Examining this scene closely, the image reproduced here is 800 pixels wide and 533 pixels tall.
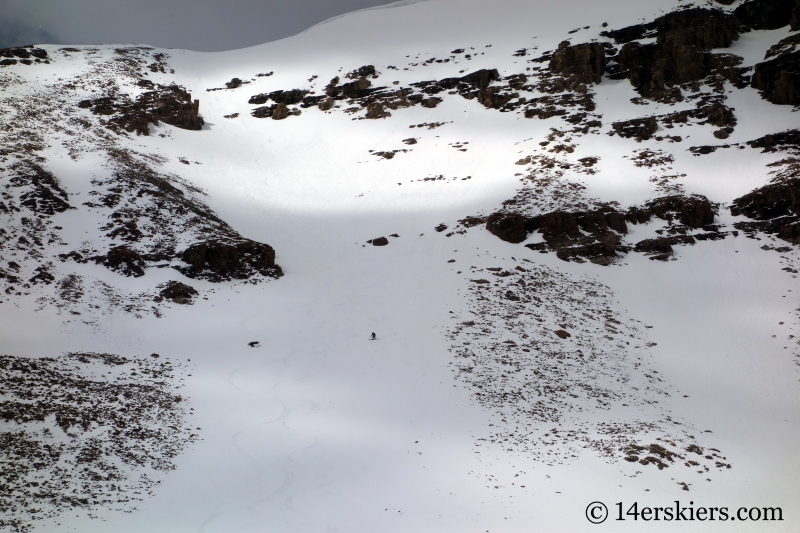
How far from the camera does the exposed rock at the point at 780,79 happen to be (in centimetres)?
3728

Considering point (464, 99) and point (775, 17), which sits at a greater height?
point (775, 17)

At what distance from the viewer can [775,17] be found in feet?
148

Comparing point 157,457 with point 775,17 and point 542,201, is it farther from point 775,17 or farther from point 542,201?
point 775,17

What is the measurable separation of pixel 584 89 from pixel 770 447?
37642 mm

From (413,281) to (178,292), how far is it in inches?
506

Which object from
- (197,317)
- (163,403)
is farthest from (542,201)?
(163,403)

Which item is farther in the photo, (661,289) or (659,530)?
(661,289)

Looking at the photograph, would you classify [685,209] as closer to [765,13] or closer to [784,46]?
[784,46]

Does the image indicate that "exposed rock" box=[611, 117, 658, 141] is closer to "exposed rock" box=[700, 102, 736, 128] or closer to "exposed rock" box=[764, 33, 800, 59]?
"exposed rock" box=[700, 102, 736, 128]

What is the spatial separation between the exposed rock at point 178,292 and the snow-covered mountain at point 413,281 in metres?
0.22

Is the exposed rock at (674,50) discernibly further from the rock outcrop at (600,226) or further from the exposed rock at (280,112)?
the exposed rock at (280,112)

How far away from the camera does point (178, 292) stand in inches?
971

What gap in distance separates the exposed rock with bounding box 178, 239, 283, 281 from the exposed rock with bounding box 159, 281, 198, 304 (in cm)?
127

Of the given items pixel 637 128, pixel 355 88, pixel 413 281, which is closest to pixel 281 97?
pixel 355 88
